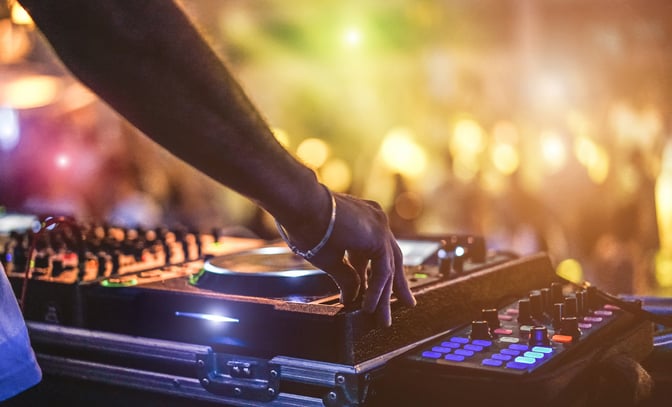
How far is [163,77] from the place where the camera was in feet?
2.41

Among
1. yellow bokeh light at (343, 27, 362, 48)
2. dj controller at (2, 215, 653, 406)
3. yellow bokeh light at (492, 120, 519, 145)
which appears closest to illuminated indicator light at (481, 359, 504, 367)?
dj controller at (2, 215, 653, 406)

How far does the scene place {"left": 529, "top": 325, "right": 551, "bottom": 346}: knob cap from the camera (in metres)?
0.90

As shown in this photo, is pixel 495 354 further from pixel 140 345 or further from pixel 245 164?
pixel 140 345

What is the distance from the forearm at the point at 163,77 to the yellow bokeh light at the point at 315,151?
7802 mm

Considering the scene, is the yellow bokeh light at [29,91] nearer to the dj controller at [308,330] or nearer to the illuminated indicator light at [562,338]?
the dj controller at [308,330]

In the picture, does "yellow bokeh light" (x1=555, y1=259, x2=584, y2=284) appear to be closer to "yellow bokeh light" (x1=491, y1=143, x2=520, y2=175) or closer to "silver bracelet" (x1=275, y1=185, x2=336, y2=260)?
"yellow bokeh light" (x1=491, y1=143, x2=520, y2=175)

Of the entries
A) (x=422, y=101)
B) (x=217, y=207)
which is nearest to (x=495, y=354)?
(x=217, y=207)

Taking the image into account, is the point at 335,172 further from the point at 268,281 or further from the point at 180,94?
the point at 180,94

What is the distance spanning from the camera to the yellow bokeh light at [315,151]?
340 inches

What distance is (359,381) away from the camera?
0.87m

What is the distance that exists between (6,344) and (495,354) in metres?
0.63

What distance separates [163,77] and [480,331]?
0.53 m

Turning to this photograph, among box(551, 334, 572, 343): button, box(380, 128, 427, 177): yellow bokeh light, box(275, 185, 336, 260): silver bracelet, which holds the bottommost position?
box(551, 334, 572, 343): button

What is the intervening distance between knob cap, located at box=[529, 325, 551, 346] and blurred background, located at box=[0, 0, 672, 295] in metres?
1.66
